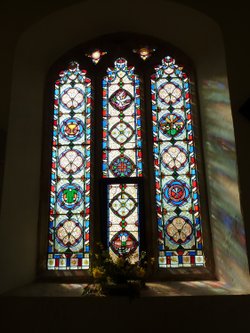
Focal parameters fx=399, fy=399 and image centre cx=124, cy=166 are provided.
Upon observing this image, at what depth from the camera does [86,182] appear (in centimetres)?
434

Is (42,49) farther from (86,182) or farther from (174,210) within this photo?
(174,210)

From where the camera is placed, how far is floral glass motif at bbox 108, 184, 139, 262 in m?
4.05

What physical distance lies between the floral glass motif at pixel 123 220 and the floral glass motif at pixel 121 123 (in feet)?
0.62

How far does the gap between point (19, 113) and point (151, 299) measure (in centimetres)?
221

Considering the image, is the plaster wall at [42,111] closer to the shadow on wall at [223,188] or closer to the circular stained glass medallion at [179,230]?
the shadow on wall at [223,188]

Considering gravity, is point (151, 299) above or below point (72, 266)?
below

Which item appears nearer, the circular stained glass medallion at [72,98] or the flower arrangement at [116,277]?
the flower arrangement at [116,277]

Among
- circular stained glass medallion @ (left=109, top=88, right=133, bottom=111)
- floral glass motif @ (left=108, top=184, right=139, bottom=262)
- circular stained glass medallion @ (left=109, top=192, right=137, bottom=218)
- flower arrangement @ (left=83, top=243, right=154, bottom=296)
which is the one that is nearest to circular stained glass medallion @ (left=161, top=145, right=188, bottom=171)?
floral glass motif @ (left=108, top=184, right=139, bottom=262)

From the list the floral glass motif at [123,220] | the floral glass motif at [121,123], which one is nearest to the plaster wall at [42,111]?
the floral glass motif at [121,123]

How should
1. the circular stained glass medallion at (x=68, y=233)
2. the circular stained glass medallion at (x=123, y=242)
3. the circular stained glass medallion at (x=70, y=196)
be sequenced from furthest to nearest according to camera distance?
the circular stained glass medallion at (x=70, y=196) → the circular stained glass medallion at (x=68, y=233) → the circular stained glass medallion at (x=123, y=242)

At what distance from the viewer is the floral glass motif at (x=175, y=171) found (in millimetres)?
4082

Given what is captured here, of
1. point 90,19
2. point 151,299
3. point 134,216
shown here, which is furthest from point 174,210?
point 90,19

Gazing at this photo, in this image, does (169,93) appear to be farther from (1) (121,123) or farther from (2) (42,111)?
(2) (42,111)

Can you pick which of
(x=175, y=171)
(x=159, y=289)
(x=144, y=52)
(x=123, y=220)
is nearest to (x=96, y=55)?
(x=144, y=52)
